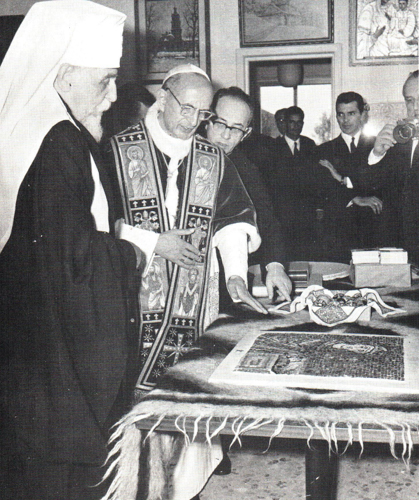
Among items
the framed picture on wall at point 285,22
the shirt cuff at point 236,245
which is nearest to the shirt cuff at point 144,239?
the shirt cuff at point 236,245

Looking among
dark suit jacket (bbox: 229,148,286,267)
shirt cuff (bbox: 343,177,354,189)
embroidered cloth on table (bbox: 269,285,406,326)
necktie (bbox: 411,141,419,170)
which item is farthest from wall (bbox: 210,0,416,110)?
embroidered cloth on table (bbox: 269,285,406,326)

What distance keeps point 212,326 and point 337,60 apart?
5.24 meters

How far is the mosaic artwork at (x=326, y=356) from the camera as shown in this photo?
1583 millimetres

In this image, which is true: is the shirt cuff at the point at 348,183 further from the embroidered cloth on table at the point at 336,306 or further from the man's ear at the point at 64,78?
the man's ear at the point at 64,78

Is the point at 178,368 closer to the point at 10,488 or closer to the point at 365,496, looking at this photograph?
the point at 10,488

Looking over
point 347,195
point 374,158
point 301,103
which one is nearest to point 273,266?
point 374,158

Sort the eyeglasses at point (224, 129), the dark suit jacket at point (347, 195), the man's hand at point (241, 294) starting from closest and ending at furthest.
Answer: the man's hand at point (241, 294)
the eyeglasses at point (224, 129)
the dark suit jacket at point (347, 195)

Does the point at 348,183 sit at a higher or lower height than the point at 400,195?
higher

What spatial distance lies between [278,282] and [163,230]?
1.73 ft

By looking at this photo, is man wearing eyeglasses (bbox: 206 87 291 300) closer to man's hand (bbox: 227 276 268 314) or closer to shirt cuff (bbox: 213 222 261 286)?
shirt cuff (bbox: 213 222 261 286)

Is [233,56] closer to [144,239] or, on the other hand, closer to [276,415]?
[144,239]

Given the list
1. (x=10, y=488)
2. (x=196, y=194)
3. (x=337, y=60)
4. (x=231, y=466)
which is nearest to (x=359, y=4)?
(x=337, y=60)

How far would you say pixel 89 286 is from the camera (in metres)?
1.78

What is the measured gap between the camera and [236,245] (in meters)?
2.59
